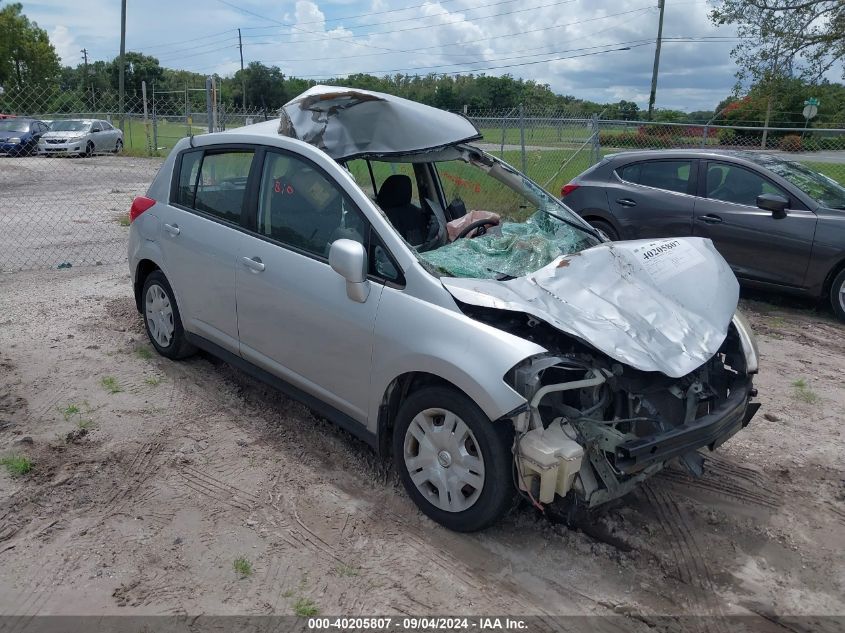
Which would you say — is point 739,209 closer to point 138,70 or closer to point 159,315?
point 159,315

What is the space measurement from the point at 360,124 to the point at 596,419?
7.79 ft

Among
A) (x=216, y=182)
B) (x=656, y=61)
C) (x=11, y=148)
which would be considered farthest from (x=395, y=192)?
(x=656, y=61)

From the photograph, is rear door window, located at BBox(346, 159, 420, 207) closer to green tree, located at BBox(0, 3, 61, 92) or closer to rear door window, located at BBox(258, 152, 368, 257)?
rear door window, located at BBox(258, 152, 368, 257)

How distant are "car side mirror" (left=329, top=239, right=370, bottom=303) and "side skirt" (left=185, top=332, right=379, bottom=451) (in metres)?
0.72

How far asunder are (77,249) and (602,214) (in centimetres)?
688

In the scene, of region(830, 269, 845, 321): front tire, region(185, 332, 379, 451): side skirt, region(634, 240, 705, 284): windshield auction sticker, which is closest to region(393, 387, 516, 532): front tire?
region(185, 332, 379, 451): side skirt

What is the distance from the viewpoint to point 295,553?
11.2 feet

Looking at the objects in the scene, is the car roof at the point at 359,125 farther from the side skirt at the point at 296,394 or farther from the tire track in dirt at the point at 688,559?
the tire track in dirt at the point at 688,559

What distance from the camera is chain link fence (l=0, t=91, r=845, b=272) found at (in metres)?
10.3

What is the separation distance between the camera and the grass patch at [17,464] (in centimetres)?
402

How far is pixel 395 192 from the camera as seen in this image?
4.93 meters

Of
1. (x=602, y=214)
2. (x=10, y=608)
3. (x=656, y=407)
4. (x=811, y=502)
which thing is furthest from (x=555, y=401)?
(x=602, y=214)

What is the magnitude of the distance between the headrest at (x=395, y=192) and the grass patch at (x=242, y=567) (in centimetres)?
240

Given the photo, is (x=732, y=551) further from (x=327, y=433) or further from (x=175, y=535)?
(x=175, y=535)
